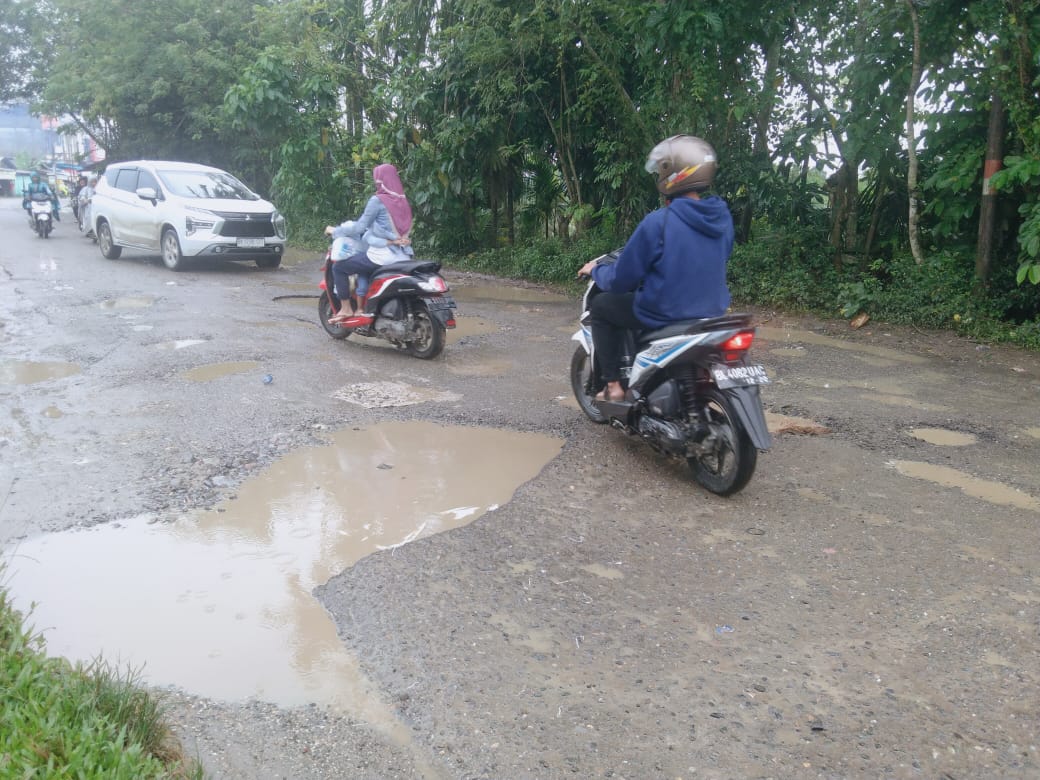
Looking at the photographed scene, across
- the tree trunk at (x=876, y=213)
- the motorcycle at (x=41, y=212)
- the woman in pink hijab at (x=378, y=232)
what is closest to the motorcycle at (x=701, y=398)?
the woman in pink hijab at (x=378, y=232)

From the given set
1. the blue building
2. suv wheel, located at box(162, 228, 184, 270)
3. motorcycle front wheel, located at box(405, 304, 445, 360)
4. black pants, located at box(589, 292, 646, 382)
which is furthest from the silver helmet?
the blue building

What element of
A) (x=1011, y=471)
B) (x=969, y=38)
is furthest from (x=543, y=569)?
(x=969, y=38)

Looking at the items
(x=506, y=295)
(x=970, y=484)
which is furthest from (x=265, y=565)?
(x=506, y=295)

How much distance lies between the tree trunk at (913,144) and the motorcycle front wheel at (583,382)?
5.45 m

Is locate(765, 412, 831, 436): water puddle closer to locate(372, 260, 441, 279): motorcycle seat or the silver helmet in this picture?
the silver helmet

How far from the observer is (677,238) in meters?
4.83

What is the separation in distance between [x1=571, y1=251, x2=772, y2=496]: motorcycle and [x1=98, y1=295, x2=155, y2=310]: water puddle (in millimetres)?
7171

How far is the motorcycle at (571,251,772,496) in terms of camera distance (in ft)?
15.1

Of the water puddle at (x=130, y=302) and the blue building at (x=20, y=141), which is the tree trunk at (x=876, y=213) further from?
the blue building at (x=20, y=141)

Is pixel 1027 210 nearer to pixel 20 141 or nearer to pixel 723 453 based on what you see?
pixel 723 453

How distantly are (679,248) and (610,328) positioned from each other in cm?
78

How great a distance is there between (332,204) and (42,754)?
16.7 meters

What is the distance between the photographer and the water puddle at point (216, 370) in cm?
716

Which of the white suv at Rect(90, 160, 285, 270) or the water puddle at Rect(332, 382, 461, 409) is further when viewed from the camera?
the white suv at Rect(90, 160, 285, 270)
